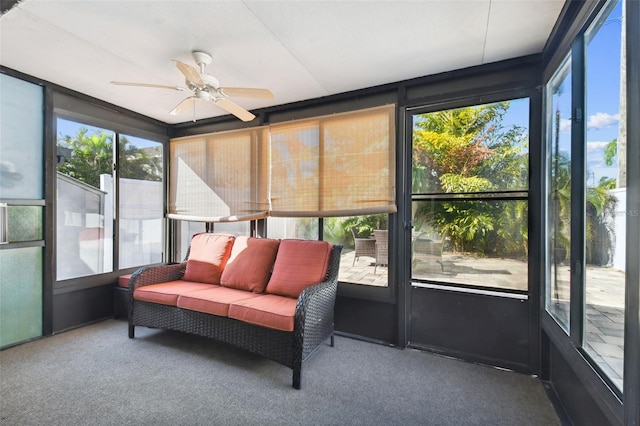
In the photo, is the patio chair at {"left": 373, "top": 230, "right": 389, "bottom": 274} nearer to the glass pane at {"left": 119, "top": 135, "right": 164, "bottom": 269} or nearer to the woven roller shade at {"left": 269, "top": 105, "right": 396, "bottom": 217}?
the woven roller shade at {"left": 269, "top": 105, "right": 396, "bottom": 217}

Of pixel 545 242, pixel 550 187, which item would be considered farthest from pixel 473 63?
pixel 545 242

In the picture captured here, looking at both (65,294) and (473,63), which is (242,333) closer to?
(65,294)

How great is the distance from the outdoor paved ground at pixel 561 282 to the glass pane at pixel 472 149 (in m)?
0.69

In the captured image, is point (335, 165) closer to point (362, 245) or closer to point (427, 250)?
point (362, 245)

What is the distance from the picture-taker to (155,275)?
304 centimetres

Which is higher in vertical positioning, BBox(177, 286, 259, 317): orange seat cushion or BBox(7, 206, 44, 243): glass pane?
BBox(7, 206, 44, 243): glass pane

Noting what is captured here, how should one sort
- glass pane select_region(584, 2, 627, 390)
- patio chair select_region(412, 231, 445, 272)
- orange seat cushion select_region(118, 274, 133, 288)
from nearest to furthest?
1. glass pane select_region(584, 2, 627, 390)
2. patio chair select_region(412, 231, 445, 272)
3. orange seat cushion select_region(118, 274, 133, 288)

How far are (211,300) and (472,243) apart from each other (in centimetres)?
239

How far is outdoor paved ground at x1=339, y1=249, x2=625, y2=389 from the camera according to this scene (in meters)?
1.30

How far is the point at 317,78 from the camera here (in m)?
2.77

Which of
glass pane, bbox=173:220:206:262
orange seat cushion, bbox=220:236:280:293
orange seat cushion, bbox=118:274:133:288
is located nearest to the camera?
orange seat cushion, bbox=220:236:280:293

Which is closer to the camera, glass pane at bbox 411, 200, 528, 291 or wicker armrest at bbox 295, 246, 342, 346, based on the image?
wicker armrest at bbox 295, 246, 342, 346

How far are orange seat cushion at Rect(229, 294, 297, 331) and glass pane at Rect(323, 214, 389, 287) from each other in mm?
861

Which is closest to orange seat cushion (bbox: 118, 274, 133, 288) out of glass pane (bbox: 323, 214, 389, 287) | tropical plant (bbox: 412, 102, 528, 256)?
glass pane (bbox: 323, 214, 389, 287)
